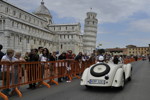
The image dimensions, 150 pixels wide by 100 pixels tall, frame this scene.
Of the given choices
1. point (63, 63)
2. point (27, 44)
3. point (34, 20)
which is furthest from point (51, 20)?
point (63, 63)

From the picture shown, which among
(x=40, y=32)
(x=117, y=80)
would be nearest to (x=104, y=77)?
(x=117, y=80)

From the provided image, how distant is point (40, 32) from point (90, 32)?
38.7 m

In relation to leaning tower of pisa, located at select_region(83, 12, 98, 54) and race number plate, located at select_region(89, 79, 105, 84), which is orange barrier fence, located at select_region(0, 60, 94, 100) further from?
leaning tower of pisa, located at select_region(83, 12, 98, 54)

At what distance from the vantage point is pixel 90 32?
117375mm

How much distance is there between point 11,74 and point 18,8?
7871 cm

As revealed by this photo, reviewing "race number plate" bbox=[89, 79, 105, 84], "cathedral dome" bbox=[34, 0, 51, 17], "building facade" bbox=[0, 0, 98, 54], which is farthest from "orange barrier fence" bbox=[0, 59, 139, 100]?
"cathedral dome" bbox=[34, 0, 51, 17]

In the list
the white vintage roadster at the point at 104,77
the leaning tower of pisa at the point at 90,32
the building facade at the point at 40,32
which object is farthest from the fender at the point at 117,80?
the leaning tower of pisa at the point at 90,32

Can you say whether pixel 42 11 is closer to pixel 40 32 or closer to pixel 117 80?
pixel 40 32

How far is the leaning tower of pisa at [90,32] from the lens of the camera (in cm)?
11671

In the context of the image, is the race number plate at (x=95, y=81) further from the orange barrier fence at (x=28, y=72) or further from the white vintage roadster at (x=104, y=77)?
the orange barrier fence at (x=28, y=72)

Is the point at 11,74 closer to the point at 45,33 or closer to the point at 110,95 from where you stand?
the point at 110,95

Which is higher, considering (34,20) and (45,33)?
(34,20)

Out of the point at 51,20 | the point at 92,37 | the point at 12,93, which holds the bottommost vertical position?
the point at 12,93

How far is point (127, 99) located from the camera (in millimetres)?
6438
